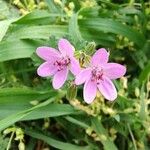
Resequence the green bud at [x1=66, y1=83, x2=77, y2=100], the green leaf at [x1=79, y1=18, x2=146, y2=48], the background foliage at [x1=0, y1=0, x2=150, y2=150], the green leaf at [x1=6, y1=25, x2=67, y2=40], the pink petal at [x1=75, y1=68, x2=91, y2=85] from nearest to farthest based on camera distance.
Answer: the pink petal at [x1=75, y1=68, x2=91, y2=85] < the green bud at [x1=66, y1=83, x2=77, y2=100] < the background foliage at [x1=0, y1=0, x2=150, y2=150] < the green leaf at [x1=6, y1=25, x2=67, y2=40] < the green leaf at [x1=79, y1=18, x2=146, y2=48]

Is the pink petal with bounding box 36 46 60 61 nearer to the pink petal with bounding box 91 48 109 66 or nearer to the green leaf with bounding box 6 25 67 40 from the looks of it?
the pink petal with bounding box 91 48 109 66

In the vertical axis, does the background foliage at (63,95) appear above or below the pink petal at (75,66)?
below

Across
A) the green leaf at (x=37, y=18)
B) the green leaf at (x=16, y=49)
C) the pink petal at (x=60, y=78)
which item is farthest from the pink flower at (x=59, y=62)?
the green leaf at (x=37, y=18)

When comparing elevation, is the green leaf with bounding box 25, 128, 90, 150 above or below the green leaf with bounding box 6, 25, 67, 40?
below

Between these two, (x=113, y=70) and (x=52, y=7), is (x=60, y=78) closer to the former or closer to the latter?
(x=113, y=70)

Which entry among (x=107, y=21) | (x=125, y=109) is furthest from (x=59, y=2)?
(x=125, y=109)

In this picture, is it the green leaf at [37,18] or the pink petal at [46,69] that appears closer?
the pink petal at [46,69]

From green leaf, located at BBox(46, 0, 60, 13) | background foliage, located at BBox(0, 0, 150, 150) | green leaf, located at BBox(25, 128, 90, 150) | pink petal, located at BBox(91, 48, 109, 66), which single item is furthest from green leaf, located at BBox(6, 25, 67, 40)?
pink petal, located at BBox(91, 48, 109, 66)

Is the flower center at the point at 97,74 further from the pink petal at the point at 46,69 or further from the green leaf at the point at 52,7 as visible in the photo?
the green leaf at the point at 52,7
